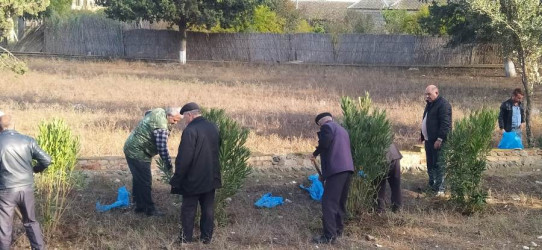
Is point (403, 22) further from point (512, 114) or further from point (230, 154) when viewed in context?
point (230, 154)

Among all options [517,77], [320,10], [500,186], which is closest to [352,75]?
[517,77]

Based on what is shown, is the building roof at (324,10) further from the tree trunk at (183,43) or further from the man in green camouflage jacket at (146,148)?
the man in green camouflage jacket at (146,148)

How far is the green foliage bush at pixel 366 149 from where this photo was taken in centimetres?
765

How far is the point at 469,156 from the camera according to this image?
26.6ft

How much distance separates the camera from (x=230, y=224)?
770cm

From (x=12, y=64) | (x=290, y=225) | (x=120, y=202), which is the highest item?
(x=12, y=64)

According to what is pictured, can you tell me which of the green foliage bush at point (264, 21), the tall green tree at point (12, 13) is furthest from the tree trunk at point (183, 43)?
the tall green tree at point (12, 13)

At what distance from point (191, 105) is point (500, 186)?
5.43m

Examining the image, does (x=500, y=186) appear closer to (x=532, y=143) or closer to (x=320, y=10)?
(x=532, y=143)

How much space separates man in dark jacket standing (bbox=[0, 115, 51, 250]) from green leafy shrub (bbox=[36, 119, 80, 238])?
741 mm

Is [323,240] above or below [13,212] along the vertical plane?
below

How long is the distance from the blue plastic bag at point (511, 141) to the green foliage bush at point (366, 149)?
441cm

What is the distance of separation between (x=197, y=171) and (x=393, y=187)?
2.96 m

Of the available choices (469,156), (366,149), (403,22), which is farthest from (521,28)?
(403,22)
